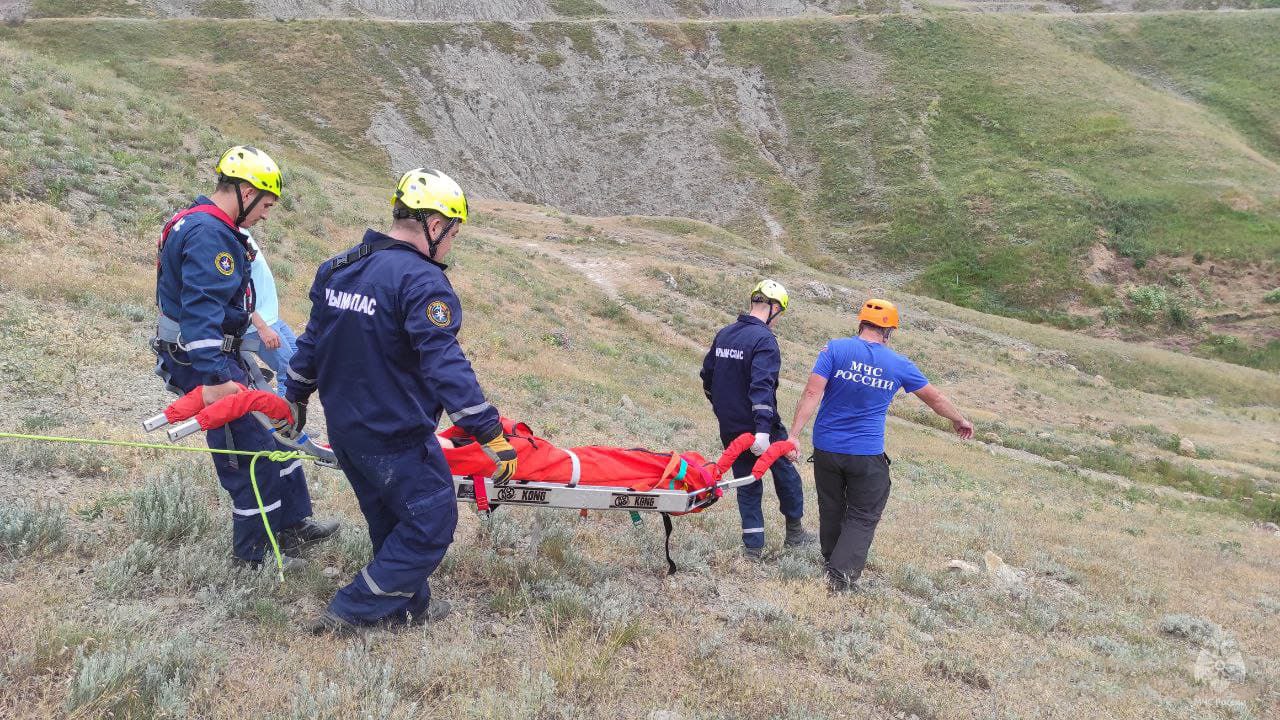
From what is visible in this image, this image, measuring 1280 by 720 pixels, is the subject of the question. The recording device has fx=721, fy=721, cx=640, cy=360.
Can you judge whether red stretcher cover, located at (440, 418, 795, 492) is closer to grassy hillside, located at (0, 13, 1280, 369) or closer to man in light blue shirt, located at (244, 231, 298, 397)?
man in light blue shirt, located at (244, 231, 298, 397)

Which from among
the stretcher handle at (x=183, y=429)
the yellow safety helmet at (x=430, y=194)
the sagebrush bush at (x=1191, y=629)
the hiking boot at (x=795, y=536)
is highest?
the yellow safety helmet at (x=430, y=194)

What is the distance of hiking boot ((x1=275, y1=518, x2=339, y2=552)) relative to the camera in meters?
5.38

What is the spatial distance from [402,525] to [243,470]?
138 centimetres

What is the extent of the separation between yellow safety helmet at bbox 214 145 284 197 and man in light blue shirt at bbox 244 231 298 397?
155 centimetres

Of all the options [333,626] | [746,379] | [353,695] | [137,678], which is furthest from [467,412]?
[746,379]

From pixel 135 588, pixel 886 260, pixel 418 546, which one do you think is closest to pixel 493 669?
pixel 418 546

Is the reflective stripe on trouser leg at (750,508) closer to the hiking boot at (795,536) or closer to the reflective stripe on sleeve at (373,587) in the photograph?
the hiking boot at (795,536)

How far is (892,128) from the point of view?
61.7 metres

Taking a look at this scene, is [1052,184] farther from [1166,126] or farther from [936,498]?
[936,498]

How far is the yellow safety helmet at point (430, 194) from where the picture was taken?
4.18 m

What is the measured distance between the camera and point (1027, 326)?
3938 centimetres

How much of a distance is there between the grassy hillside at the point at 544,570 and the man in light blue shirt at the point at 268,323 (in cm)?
120

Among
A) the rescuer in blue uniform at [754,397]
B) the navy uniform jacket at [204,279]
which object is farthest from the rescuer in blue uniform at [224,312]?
the rescuer in blue uniform at [754,397]

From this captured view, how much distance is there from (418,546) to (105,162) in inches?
693
